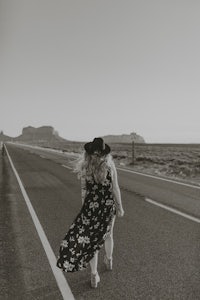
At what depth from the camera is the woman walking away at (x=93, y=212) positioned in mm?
4477

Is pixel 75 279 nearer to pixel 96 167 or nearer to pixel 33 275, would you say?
pixel 33 275

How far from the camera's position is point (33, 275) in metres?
4.99

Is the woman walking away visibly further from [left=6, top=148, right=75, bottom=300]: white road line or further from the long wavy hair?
[left=6, top=148, right=75, bottom=300]: white road line

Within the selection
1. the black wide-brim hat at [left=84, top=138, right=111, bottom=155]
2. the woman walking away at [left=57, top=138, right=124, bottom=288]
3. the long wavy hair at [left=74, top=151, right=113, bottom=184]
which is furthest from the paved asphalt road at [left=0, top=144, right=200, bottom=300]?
the black wide-brim hat at [left=84, top=138, right=111, bottom=155]

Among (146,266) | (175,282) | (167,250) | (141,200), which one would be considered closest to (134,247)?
(167,250)

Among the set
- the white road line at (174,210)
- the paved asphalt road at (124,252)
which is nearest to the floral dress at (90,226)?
the paved asphalt road at (124,252)

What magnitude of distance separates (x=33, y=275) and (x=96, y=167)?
1711mm

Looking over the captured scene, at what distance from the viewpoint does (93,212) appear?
469 centimetres

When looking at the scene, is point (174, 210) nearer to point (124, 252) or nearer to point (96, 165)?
point (124, 252)

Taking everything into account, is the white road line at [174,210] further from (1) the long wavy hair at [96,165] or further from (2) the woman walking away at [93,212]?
(1) the long wavy hair at [96,165]

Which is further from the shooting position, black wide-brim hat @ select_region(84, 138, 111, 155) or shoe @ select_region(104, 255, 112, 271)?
shoe @ select_region(104, 255, 112, 271)

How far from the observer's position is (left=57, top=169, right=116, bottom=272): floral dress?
4.47 m

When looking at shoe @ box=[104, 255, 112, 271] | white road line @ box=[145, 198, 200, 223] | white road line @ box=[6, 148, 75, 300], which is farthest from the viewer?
white road line @ box=[145, 198, 200, 223]

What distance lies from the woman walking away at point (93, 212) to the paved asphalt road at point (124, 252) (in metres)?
0.37
